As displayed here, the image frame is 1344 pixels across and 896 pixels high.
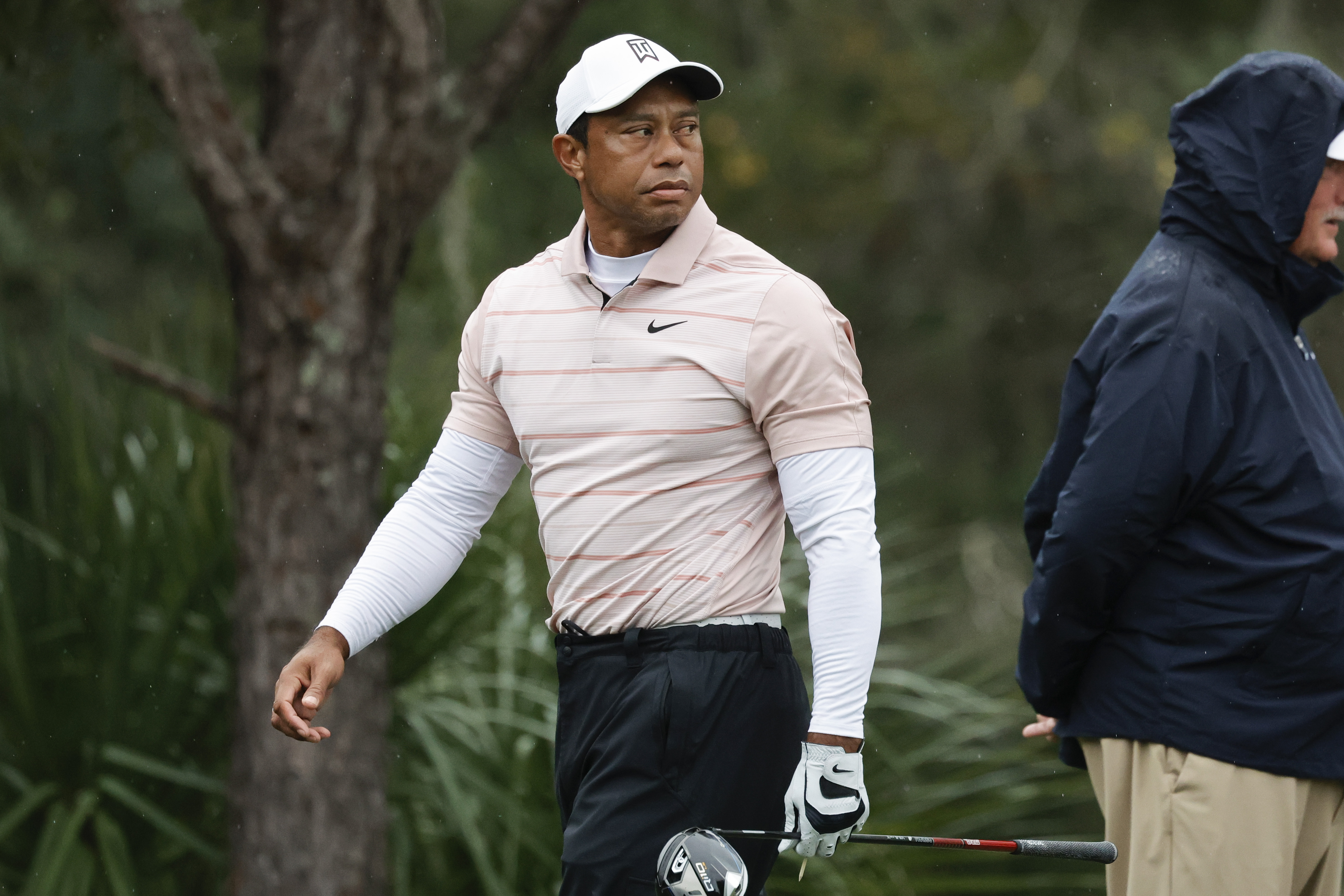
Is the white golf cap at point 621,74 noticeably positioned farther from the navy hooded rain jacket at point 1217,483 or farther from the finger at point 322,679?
the finger at point 322,679

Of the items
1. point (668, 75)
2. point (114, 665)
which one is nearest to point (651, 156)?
point (668, 75)

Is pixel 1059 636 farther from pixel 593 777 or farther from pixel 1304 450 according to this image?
pixel 593 777

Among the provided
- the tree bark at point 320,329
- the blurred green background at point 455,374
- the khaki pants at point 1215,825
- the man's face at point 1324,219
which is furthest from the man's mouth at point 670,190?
the blurred green background at point 455,374

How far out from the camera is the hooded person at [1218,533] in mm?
3025

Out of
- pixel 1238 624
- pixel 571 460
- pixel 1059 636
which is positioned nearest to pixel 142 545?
pixel 571 460

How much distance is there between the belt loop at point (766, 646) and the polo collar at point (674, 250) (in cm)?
65

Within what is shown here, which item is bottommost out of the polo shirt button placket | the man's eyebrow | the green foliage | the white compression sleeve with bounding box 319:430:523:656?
the green foliage

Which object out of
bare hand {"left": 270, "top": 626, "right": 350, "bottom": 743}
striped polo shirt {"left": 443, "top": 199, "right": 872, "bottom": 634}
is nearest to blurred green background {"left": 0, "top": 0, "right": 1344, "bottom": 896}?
bare hand {"left": 270, "top": 626, "right": 350, "bottom": 743}

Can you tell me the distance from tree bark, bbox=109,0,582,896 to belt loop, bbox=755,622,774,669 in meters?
1.80

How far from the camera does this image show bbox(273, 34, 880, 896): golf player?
281 centimetres

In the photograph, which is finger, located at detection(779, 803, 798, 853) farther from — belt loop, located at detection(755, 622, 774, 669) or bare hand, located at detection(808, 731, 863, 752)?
belt loop, located at detection(755, 622, 774, 669)

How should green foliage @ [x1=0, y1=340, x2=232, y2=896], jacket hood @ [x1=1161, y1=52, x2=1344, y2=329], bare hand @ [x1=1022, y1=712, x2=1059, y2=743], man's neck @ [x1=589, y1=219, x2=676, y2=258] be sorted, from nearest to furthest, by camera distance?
1. man's neck @ [x1=589, y1=219, x2=676, y2=258]
2. jacket hood @ [x1=1161, y1=52, x2=1344, y2=329]
3. bare hand @ [x1=1022, y1=712, x2=1059, y2=743]
4. green foliage @ [x1=0, y1=340, x2=232, y2=896]

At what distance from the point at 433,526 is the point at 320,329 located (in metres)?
1.23

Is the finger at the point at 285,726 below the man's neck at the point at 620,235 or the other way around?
below
